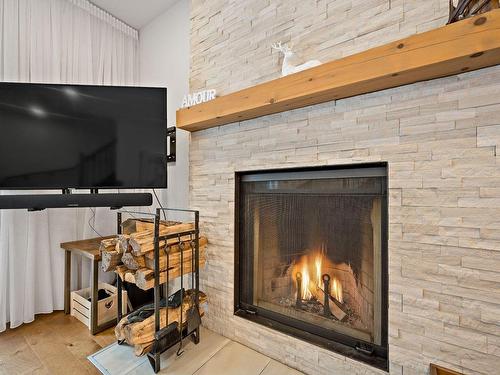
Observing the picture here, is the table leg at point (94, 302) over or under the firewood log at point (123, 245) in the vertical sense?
under

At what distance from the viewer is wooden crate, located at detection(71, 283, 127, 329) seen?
1.69 m

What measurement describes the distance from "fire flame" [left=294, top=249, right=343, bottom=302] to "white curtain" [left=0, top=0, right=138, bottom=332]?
1822 mm

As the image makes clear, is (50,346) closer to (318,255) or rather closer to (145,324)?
(145,324)

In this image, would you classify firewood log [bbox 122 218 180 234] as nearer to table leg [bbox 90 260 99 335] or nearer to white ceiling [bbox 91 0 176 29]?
table leg [bbox 90 260 99 335]

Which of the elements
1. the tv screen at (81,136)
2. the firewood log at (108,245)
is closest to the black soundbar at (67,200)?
the tv screen at (81,136)

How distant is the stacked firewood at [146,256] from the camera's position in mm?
1229

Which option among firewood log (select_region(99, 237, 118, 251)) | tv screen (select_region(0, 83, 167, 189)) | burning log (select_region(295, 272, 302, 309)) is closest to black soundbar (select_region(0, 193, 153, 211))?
tv screen (select_region(0, 83, 167, 189))

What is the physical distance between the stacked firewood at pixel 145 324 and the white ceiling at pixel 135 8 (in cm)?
237

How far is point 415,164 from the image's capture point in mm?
952

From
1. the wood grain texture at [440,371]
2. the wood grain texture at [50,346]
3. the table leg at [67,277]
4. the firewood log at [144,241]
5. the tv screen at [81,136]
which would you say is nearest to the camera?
the wood grain texture at [440,371]

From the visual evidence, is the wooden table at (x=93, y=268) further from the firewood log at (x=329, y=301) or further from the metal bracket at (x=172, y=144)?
the firewood log at (x=329, y=301)

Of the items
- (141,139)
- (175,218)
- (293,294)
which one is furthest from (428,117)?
(175,218)

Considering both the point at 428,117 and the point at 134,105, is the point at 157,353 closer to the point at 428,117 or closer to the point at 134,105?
the point at 134,105

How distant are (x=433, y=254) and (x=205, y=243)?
1179 millimetres
